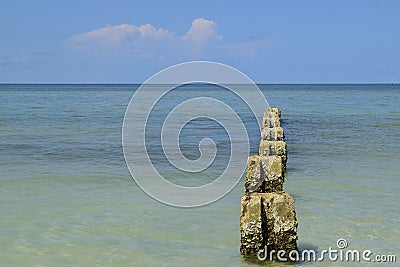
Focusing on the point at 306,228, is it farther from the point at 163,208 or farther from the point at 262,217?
the point at 163,208

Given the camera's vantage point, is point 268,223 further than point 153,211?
No

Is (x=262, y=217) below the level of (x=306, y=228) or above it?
above

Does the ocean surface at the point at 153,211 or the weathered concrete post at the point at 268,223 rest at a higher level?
the weathered concrete post at the point at 268,223

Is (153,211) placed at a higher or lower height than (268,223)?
lower

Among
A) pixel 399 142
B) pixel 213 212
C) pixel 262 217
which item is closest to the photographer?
pixel 262 217

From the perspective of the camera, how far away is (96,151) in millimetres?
16516

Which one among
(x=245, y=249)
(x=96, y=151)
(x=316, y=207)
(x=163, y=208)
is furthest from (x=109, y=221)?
(x=96, y=151)

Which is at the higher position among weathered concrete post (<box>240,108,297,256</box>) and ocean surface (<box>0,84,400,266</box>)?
weathered concrete post (<box>240,108,297,256</box>)

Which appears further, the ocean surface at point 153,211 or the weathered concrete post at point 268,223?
the ocean surface at point 153,211

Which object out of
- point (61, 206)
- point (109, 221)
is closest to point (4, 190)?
point (61, 206)

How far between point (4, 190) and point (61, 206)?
1.88 meters

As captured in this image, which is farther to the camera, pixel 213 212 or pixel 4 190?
pixel 4 190

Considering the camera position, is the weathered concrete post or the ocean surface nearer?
the weathered concrete post

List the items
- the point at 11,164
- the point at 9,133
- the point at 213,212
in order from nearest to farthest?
the point at 213,212 < the point at 11,164 < the point at 9,133
